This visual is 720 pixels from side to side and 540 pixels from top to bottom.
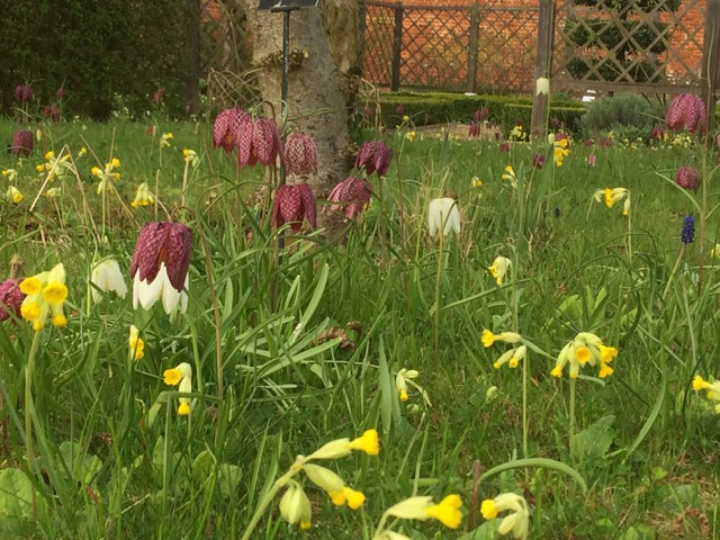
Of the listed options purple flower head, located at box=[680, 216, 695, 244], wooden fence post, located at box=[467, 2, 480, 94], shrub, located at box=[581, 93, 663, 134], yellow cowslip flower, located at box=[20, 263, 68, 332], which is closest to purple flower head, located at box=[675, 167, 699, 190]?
purple flower head, located at box=[680, 216, 695, 244]

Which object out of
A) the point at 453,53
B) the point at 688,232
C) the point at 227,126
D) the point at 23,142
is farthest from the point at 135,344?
the point at 453,53

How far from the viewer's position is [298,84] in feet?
11.0

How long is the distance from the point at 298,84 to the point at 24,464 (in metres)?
2.12

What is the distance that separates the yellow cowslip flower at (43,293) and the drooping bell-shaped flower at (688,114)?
1.87 metres

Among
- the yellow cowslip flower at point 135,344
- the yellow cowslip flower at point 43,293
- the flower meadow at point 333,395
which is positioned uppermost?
the yellow cowslip flower at point 43,293

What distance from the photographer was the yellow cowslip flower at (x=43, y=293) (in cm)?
123

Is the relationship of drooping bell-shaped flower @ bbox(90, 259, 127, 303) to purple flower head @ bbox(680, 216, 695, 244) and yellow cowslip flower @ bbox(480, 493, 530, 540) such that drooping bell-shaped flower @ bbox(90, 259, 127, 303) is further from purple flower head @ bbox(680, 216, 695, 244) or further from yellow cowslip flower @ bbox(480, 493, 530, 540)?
purple flower head @ bbox(680, 216, 695, 244)

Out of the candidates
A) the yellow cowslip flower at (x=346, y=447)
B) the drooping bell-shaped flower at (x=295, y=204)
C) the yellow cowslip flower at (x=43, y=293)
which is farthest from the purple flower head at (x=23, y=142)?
the yellow cowslip flower at (x=346, y=447)

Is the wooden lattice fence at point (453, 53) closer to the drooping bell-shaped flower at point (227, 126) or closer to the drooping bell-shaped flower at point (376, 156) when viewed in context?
the drooping bell-shaped flower at point (376, 156)

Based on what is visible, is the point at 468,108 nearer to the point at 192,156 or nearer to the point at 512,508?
the point at 192,156

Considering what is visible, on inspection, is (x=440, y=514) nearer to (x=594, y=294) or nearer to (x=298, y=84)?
(x=594, y=294)

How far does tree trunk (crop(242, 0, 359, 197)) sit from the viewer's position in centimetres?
332

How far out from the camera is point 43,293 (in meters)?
1.24

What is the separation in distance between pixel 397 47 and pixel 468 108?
328cm
